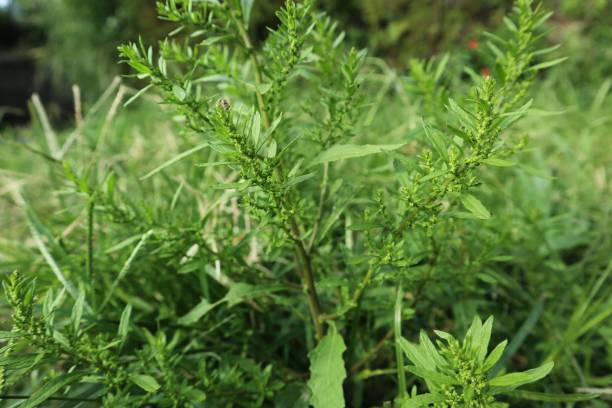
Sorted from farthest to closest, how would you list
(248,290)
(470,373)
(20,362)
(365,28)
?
(365,28), (248,290), (20,362), (470,373)

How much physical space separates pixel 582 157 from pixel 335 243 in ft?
4.39

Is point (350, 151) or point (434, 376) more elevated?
point (350, 151)

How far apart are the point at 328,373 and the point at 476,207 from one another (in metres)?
0.32

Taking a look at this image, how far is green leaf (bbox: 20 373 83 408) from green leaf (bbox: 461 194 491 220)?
57 cm

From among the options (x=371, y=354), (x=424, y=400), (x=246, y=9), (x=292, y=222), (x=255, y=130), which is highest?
(x=246, y=9)

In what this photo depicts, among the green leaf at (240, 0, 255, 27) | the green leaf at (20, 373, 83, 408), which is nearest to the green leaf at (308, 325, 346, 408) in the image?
the green leaf at (20, 373, 83, 408)

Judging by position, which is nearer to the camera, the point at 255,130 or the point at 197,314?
the point at 255,130

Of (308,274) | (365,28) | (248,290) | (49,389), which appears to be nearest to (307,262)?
(308,274)

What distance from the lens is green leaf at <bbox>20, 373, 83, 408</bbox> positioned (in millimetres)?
654

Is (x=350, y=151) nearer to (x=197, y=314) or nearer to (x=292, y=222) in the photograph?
(x=292, y=222)

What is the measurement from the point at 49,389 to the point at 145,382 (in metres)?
0.13

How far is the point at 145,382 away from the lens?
2.22 feet

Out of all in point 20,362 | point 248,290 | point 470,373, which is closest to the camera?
point 470,373

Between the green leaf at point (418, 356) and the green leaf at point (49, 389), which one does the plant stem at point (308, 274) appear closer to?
the green leaf at point (418, 356)
